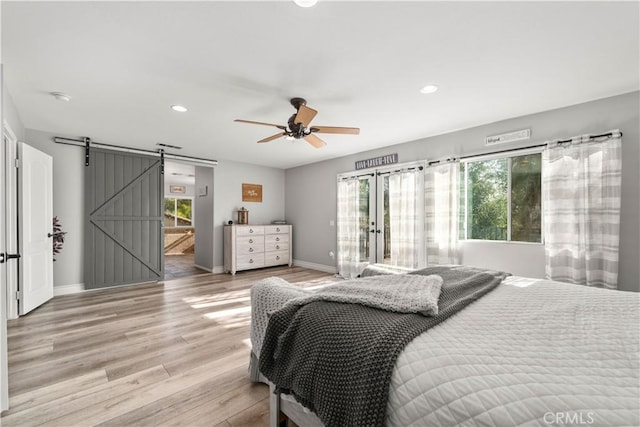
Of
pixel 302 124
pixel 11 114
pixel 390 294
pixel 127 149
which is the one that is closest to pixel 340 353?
pixel 390 294

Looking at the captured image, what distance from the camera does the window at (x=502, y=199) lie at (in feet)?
11.5

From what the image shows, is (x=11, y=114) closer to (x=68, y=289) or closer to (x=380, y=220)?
(x=68, y=289)

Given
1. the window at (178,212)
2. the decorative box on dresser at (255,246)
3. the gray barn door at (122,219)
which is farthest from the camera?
the window at (178,212)

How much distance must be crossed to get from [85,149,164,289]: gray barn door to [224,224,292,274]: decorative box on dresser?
1.27 metres

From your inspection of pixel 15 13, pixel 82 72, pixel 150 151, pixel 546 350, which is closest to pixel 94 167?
pixel 150 151

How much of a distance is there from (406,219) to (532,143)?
6.31 feet

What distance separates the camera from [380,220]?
506cm

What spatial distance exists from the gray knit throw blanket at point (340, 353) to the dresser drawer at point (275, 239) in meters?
4.97

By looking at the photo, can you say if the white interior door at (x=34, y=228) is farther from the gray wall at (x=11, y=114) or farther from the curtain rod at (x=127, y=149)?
the curtain rod at (x=127, y=149)

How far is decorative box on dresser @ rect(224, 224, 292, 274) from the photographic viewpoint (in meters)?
5.77

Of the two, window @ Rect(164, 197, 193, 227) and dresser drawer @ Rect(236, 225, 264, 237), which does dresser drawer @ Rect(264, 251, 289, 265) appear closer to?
dresser drawer @ Rect(236, 225, 264, 237)

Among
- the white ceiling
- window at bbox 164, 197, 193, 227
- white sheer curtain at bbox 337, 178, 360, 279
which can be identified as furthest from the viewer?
window at bbox 164, 197, 193, 227

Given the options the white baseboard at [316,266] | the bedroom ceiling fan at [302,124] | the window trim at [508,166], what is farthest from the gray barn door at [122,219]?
the window trim at [508,166]

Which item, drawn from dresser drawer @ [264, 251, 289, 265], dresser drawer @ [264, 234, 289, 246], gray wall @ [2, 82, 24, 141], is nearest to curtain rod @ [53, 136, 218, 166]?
gray wall @ [2, 82, 24, 141]
